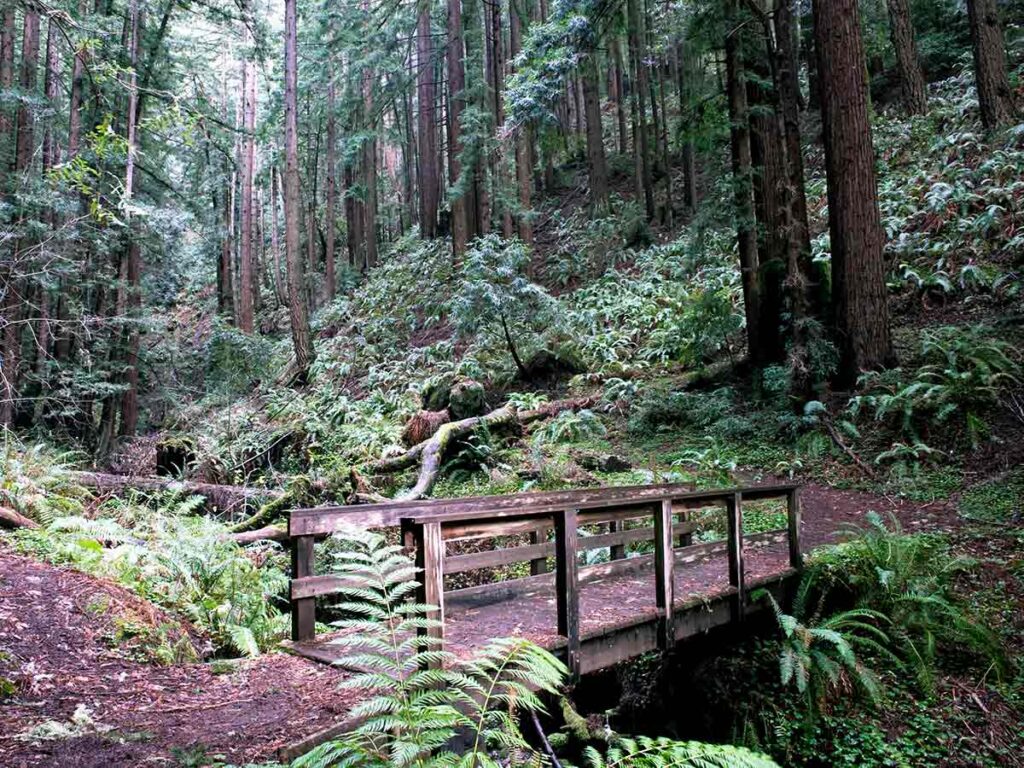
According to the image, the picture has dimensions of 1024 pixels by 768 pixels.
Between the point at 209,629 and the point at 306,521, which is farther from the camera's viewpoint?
the point at 209,629

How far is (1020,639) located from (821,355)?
20.3 ft

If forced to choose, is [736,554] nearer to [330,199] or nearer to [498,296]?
[498,296]

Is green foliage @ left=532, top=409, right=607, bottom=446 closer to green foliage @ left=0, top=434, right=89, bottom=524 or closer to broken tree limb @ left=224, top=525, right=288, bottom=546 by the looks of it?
broken tree limb @ left=224, top=525, right=288, bottom=546

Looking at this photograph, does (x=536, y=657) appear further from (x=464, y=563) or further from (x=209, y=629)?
(x=209, y=629)

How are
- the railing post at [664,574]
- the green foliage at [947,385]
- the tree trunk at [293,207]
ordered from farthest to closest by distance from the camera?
the tree trunk at [293,207] < the green foliage at [947,385] < the railing post at [664,574]

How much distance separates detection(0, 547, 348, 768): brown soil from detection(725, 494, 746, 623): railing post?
3.44 m

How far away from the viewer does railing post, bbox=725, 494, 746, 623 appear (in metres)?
5.50

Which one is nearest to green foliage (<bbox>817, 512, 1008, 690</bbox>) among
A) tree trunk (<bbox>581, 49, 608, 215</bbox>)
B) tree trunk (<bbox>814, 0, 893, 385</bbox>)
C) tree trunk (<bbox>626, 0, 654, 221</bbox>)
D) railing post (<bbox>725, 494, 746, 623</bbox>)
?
railing post (<bbox>725, 494, 746, 623</bbox>)

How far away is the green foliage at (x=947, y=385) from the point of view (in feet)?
30.6

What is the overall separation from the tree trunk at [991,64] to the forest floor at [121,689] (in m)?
16.6

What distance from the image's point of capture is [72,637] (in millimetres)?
4332

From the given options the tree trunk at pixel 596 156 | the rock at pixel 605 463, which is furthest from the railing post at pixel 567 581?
the tree trunk at pixel 596 156

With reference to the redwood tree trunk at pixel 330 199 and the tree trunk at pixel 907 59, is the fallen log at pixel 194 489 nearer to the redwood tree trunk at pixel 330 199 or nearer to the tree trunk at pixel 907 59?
the redwood tree trunk at pixel 330 199

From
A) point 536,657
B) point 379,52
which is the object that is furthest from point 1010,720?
point 379,52
